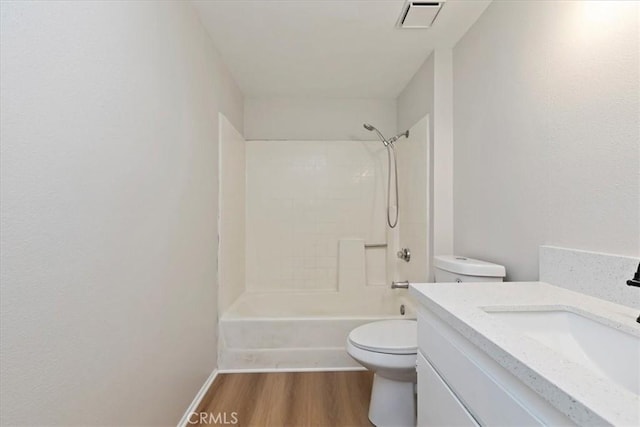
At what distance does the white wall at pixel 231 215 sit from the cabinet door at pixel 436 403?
61.6 inches

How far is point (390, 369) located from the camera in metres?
1.57

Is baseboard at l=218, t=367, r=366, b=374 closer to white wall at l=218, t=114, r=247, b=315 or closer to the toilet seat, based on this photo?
white wall at l=218, t=114, r=247, b=315

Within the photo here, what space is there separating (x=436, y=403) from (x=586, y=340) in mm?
441

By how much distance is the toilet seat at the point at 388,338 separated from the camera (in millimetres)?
1562

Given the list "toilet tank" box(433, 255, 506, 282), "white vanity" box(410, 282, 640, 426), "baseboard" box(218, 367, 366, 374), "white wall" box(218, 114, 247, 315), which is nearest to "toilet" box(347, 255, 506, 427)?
"toilet tank" box(433, 255, 506, 282)

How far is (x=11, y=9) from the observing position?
2.32 ft

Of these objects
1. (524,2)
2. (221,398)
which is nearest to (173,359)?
(221,398)

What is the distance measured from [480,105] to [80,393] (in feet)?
6.88

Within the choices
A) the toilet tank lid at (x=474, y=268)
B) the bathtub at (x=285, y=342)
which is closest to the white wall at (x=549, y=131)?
the toilet tank lid at (x=474, y=268)

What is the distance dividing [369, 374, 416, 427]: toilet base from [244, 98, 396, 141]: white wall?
224 cm

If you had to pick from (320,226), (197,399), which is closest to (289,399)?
(197,399)

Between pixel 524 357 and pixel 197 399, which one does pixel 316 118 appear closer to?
pixel 197 399

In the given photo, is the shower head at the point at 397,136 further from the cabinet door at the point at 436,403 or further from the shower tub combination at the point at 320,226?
the cabinet door at the point at 436,403

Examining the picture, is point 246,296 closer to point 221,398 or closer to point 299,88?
point 221,398
